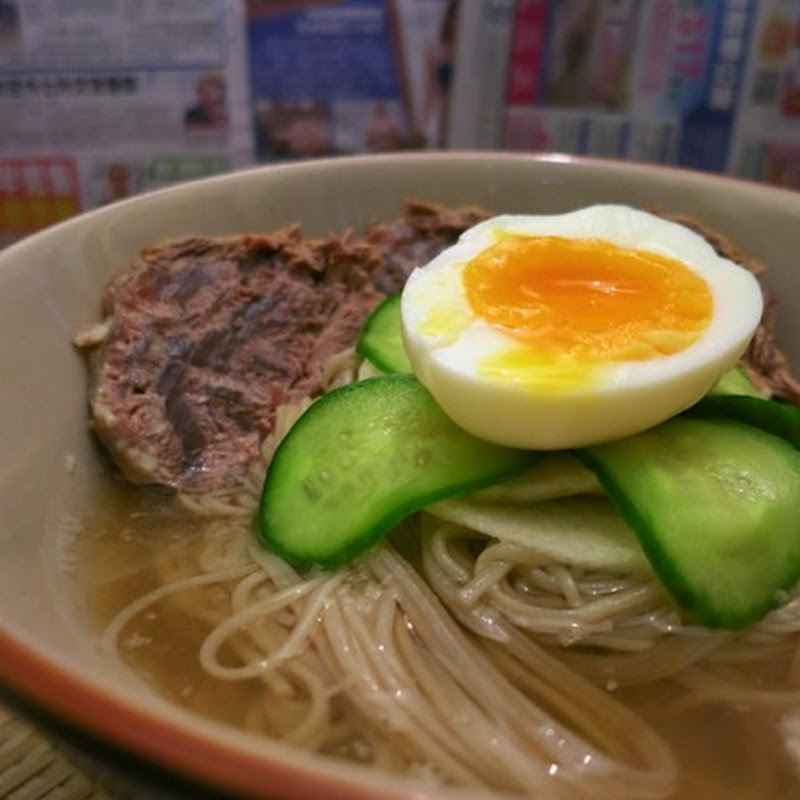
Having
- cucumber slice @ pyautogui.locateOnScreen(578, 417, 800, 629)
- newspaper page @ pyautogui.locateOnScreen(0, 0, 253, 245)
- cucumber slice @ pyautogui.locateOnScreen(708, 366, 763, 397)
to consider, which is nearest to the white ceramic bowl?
cucumber slice @ pyautogui.locateOnScreen(708, 366, 763, 397)

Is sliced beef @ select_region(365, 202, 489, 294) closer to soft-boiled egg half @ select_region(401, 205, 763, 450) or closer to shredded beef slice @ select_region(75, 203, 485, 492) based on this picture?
shredded beef slice @ select_region(75, 203, 485, 492)

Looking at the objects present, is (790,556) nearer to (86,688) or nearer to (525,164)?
(86,688)

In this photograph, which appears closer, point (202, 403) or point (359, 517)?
point (359, 517)

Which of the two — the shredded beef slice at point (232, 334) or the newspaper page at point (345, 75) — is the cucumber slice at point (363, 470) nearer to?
the shredded beef slice at point (232, 334)

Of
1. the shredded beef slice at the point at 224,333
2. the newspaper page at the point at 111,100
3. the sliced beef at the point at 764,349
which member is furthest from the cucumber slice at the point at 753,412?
the newspaper page at the point at 111,100

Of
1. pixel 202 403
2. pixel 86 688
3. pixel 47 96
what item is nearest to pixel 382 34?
pixel 47 96
